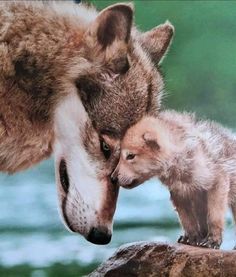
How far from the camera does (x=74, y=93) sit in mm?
2426

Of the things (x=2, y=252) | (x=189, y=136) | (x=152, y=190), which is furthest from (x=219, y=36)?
(x=2, y=252)

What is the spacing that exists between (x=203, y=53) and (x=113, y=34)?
42 cm

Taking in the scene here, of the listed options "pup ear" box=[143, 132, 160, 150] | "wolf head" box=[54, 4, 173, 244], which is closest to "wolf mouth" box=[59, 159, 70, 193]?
"wolf head" box=[54, 4, 173, 244]

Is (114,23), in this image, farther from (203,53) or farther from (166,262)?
(166,262)

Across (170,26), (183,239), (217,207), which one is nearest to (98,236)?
(183,239)

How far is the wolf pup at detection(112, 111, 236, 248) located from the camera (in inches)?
97.3

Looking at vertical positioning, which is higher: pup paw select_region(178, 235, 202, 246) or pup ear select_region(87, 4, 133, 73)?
pup ear select_region(87, 4, 133, 73)

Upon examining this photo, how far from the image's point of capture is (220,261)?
245cm

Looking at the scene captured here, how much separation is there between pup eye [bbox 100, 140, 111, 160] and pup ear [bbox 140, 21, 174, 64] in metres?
0.38

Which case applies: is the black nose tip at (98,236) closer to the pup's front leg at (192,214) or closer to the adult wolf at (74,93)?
the adult wolf at (74,93)

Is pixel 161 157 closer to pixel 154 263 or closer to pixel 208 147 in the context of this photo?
pixel 208 147

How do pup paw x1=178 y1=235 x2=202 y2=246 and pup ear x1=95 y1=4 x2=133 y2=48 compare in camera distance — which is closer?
pup ear x1=95 y1=4 x2=133 y2=48

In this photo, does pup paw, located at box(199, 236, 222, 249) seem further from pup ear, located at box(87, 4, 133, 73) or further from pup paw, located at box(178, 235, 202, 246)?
pup ear, located at box(87, 4, 133, 73)

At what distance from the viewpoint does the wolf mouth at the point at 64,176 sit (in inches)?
97.7
